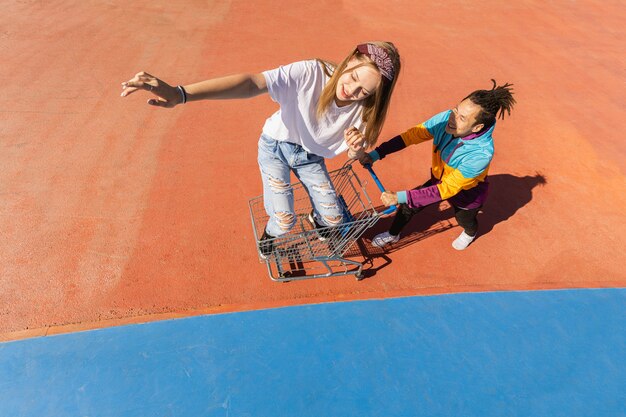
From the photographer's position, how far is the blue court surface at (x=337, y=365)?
281cm

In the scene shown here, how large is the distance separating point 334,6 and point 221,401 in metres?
8.41

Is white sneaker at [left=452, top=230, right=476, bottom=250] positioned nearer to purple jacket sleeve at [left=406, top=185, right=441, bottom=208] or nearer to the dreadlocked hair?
purple jacket sleeve at [left=406, top=185, right=441, bottom=208]

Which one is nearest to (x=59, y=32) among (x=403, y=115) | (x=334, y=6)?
(x=334, y=6)

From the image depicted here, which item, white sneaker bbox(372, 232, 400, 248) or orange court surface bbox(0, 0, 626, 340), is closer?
orange court surface bbox(0, 0, 626, 340)

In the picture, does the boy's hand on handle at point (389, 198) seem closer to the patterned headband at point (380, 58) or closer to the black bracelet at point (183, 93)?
the patterned headband at point (380, 58)

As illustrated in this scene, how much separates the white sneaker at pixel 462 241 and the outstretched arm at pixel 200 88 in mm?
2734

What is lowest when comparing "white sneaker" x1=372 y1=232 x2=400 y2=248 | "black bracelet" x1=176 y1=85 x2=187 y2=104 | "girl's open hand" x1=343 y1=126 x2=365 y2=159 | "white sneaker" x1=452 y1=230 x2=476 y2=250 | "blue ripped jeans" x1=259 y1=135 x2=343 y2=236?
"white sneaker" x1=372 y1=232 x2=400 y2=248

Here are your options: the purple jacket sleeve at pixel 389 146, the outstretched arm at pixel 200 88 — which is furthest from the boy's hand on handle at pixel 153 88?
the purple jacket sleeve at pixel 389 146

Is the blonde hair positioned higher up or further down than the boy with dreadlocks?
higher up

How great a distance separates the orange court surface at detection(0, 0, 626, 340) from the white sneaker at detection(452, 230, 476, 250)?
4.0 inches

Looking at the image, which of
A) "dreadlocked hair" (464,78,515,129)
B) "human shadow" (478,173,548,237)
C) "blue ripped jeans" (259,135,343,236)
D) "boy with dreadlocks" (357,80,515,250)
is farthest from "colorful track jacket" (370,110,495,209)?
"human shadow" (478,173,548,237)

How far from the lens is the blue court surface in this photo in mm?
2812

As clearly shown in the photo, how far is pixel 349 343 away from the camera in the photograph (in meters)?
3.21

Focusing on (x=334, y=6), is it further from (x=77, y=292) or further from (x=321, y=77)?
(x=77, y=292)
